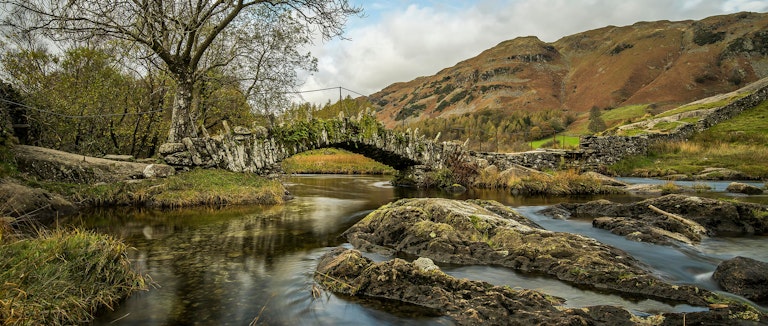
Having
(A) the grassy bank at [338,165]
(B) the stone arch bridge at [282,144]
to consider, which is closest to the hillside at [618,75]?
(A) the grassy bank at [338,165]

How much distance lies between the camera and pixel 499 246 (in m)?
7.67

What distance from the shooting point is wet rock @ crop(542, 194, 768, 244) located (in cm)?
934

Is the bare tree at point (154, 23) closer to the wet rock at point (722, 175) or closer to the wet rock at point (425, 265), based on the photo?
the wet rock at point (425, 265)

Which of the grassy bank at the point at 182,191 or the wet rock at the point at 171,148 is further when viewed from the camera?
the wet rock at the point at 171,148

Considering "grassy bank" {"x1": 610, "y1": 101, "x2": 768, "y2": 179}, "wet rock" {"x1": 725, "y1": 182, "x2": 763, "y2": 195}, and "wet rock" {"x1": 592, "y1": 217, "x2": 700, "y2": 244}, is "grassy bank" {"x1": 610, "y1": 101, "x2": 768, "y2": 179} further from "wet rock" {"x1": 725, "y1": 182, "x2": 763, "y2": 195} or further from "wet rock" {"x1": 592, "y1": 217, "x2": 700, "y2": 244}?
"wet rock" {"x1": 592, "y1": 217, "x2": 700, "y2": 244}

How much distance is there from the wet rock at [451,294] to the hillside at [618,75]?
83747 millimetres

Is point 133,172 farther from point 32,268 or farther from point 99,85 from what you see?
point 32,268

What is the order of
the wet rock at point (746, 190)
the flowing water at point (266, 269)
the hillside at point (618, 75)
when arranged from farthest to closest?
the hillside at point (618, 75)
the wet rock at point (746, 190)
the flowing water at point (266, 269)

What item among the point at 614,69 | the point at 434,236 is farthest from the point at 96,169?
the point at 614,69

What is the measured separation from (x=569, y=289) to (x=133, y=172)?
14890 mm

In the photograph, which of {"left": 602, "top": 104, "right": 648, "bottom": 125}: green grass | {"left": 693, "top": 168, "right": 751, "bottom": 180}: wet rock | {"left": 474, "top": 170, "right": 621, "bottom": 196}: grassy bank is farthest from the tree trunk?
{"left": 602, "top": 104, "right": 648, "bottom": 125}: green grass

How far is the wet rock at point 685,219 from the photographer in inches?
368

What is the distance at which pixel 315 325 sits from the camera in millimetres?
4680

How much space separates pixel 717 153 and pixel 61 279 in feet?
129
